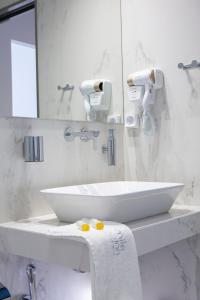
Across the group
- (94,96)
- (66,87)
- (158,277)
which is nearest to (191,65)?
(94,96)

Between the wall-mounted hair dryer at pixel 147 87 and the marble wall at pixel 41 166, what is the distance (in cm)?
22

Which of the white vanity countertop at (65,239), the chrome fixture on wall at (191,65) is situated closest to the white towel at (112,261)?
the white vanity countertop at (65,239)

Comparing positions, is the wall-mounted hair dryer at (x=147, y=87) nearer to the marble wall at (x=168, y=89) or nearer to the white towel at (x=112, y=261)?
the marble wall at (x=168, y=89)

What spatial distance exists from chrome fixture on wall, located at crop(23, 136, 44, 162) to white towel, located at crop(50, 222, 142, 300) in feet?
1.21

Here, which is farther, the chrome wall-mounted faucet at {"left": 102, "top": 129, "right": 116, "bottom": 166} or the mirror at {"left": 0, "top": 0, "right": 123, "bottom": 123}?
the chrome wall-mounted faucet at {"left": 102, "top": 129, "right": 116, "bottom": 166}

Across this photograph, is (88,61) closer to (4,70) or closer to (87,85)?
(87,85)

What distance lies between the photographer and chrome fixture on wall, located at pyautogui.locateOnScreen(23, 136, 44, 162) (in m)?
1.65

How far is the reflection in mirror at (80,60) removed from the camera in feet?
6.36

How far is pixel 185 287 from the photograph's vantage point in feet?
6.56

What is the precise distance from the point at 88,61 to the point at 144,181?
2.35 ft

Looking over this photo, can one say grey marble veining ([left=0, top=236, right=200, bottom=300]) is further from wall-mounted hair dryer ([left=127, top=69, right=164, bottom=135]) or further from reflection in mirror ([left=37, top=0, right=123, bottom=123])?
reflection in mirror ([left=37, top=0, right=123, bottom=123])

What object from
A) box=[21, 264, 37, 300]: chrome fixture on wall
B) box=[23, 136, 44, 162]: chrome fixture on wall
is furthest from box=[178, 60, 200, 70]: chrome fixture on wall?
box=[21, 264, 37, 300]: chrome fixture on wall

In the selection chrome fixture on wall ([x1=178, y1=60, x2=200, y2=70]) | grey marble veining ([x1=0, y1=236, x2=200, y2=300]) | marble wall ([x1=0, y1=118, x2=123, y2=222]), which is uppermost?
chrome fixture on wall ([x1=178, y1=60, x2=200, y2=70])

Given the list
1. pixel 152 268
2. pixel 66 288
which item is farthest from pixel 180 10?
pixel 66 288
